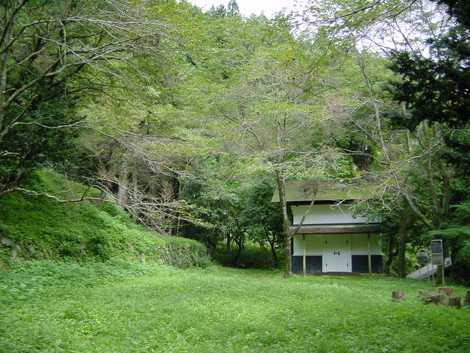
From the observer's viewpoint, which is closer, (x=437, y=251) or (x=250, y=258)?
(x=437, y=251)

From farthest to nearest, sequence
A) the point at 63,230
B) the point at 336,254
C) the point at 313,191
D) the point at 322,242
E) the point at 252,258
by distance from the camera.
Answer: the point at 252,258 < the point at 322,242 < the point at 336,254 < the point at 313,191 < the point at 63,230

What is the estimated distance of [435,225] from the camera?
21.0m

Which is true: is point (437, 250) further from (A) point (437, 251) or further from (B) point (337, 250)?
(B) point (337, 250)

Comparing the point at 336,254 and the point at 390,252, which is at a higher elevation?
the point at 390,252

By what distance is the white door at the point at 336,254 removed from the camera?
2855 cm

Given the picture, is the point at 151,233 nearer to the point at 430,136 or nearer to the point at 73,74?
the point at 73,74

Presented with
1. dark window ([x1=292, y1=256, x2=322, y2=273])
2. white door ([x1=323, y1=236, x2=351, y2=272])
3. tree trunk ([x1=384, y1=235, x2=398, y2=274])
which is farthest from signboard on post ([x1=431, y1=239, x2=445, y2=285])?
dark window ([x1=292, y1=256, x2=322, y2=273])

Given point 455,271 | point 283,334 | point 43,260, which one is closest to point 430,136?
point 455,271

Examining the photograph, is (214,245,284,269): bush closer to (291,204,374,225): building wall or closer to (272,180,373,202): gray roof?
(291,204,374,225): building wall

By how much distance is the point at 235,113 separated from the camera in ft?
80.3

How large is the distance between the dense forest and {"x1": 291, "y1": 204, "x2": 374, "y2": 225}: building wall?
2.43m

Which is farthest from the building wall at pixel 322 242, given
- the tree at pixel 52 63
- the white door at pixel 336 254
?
the tree at pixel 52 63

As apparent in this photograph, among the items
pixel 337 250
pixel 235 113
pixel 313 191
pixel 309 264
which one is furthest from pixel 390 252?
pixel 235 113

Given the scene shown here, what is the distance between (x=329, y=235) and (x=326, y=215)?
4.47ft
